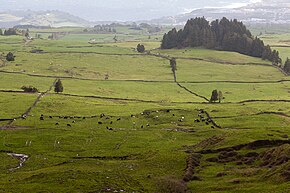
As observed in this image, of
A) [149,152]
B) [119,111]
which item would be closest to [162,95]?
[119,111]

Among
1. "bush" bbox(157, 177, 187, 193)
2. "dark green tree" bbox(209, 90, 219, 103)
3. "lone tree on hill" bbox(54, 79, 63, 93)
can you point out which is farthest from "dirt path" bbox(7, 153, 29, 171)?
"dark green tree" bbox(209, 90, 219, 103)

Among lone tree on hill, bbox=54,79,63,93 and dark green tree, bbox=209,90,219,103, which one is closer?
dark green tree, bbox=209,90,219,103

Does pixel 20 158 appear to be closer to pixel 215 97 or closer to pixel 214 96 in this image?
pixel 214 96

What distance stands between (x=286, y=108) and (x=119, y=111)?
58249 millimetres

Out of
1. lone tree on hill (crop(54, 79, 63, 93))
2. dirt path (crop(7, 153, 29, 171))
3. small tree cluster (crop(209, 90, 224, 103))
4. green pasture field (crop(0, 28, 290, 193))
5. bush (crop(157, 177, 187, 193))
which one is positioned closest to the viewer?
bush (crop(157, 177, 187, 193))

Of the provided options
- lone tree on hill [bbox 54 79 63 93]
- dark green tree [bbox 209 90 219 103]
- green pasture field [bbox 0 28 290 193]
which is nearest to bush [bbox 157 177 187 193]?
green pasture field [bbox 0 28 290 193]

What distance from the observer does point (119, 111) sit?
139 metres

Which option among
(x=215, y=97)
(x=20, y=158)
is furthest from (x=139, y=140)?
(x=215, y=97)

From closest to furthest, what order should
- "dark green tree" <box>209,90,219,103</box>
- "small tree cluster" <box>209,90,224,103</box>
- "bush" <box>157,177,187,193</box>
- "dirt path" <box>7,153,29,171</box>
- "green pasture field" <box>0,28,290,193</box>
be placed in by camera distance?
"bush" <box>157,177,187,193</box>
"green pasture field" <box>0,28,290,193</box>
"dirt path" <box>7,153,29,171</box>
"dark green tree" <box>209,90,219,103</box>
"small tree cluster" <box>209,90,224,103</box>

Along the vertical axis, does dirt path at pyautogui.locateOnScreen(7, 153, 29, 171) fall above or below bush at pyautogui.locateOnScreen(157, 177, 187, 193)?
below

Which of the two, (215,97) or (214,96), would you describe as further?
(215,97)

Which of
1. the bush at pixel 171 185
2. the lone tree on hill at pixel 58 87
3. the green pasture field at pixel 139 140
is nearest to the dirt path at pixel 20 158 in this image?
the green pasture field at pixel 139 140

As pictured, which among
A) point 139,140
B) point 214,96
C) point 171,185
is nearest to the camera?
point 171,185

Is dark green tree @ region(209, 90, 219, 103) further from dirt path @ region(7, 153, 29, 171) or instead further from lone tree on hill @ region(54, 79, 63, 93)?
dirt path @ region(7, 153, 29, 171)
